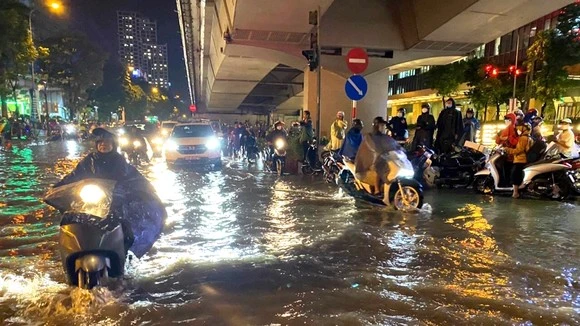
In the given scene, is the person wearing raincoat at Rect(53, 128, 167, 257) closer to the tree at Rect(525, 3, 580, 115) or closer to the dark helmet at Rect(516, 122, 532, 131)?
the dark helmet at Rect(516, 122, 532, 131)

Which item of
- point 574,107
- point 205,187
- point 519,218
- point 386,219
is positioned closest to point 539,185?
point 519,218

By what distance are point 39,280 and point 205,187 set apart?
645 centimetres

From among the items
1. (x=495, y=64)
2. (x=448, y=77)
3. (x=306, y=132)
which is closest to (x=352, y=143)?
(x=306, y=132)

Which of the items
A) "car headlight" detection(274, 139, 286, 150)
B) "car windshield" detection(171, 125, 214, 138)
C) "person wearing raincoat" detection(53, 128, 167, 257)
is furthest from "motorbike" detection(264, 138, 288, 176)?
"person wearing raincoat" detection(53, 128, 167, 257)

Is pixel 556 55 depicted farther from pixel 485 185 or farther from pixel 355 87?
pixel 355 87

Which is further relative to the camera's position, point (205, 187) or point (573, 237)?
point (205, 187)

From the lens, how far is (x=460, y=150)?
10.7 m

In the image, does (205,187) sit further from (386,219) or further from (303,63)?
(303,63)

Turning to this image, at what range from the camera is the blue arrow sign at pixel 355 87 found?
10.1 meters

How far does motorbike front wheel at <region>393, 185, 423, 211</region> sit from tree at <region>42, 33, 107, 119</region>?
48385 millimetres

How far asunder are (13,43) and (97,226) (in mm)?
29810

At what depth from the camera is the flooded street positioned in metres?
3.83

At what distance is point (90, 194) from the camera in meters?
4.21

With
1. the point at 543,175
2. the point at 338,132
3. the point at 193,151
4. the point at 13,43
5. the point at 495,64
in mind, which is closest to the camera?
the point at 543,175
